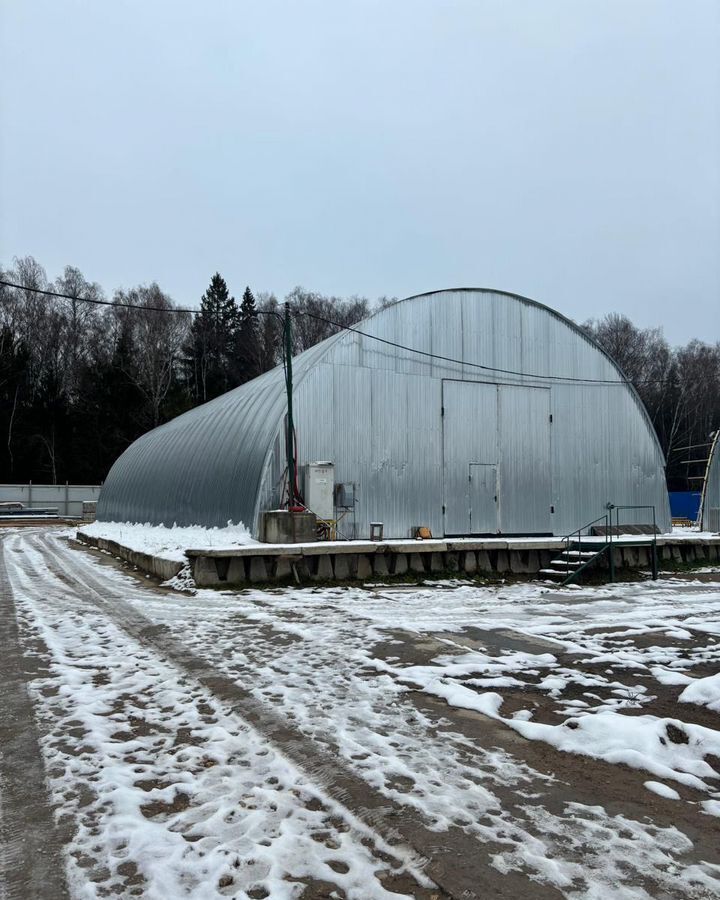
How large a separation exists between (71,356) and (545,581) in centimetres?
5297

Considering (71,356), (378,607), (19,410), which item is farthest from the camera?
Answer: (71,356)

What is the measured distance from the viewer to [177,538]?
1798cm

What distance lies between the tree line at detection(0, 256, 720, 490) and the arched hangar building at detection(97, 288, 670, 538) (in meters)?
31.7

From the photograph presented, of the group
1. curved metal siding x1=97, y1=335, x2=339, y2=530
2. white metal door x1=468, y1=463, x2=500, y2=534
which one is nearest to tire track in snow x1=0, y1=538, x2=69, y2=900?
curved metal siding x1=97, y1=335, x2=339, y2=530

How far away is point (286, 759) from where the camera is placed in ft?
15.3

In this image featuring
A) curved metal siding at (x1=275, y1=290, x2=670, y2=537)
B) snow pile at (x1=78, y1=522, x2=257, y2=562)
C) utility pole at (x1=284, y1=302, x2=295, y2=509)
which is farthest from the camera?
curved metal siding at (x1=275, y1=290, x2=670, y2=537)

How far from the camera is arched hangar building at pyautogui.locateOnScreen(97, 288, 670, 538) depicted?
1709 centimetres

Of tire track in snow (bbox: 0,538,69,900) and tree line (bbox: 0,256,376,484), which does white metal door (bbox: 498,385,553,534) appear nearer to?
tire track in snow (bbox: 0,538,69,900)

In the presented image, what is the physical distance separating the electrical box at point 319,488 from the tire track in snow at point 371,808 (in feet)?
26.5

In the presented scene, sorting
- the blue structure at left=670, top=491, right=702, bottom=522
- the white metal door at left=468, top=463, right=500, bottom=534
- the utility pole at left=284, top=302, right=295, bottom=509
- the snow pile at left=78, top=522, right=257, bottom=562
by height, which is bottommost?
the blue structure at left=670, top=491, right=702, bottom=522

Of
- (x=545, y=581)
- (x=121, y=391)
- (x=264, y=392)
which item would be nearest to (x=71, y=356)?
(x=121, y=391)

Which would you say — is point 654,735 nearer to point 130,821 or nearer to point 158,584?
point 130,821

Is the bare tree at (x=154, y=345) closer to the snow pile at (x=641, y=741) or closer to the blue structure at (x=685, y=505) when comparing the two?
the blue structure at (x=685, y=505)

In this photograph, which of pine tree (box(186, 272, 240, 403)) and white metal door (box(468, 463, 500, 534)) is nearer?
white metal door (box(468, 463, 500, 534))
